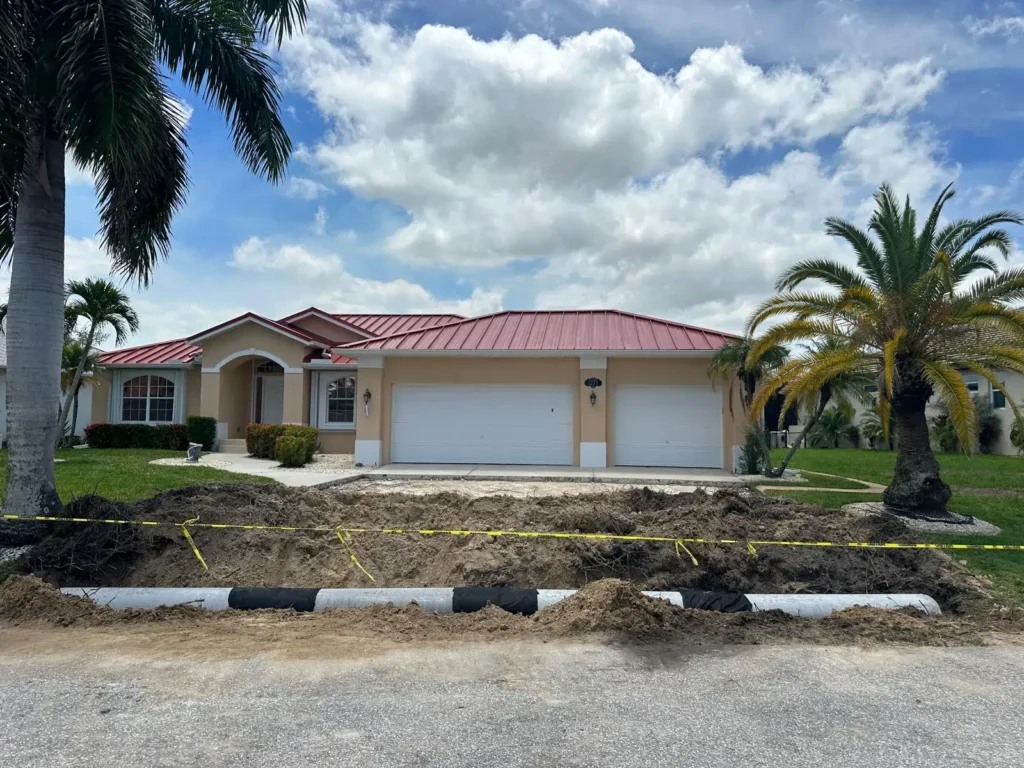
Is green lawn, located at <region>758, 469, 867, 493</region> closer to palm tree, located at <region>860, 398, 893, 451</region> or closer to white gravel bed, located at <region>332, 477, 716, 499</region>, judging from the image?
white gravel bed, located at <region>332, 477, 716, 499</region>

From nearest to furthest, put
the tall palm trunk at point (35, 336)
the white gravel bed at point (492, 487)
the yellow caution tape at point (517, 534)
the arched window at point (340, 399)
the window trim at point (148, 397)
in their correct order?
the yellow caution tape at point (517, 534) → the tall palm trunk at point (35, 336) → the white gravel bed at point (492, 487) → the arched window at point (340, 399) → the window trim at point (148, 397)

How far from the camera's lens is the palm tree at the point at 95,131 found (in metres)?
6.54

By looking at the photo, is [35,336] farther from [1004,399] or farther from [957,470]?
[1004,399]

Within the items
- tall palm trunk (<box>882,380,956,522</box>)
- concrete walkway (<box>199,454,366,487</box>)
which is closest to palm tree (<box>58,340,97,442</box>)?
concrete walkway (<box>199,454,366,487</box>)

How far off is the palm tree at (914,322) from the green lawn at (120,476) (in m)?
10.6

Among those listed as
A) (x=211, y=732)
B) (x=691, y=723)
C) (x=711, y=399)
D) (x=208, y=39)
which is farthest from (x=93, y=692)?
(x=711, y=399)

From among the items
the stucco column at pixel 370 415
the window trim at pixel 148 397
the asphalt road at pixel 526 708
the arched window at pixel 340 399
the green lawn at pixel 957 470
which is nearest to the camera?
the asphalt road at pixel 526 708

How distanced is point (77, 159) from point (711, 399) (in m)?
14.2

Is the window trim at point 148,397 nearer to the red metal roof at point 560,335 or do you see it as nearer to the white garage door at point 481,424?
the red metal roof at point 560,335

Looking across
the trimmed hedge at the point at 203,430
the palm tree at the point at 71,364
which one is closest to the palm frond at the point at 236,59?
the trimmed hedge at the point at 203,430

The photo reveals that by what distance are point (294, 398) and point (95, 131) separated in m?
14.6

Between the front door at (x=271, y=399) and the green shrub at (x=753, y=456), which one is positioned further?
the front door at (x=271, y=399)

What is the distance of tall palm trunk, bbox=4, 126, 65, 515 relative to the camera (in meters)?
7.34

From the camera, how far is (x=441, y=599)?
573 cm
